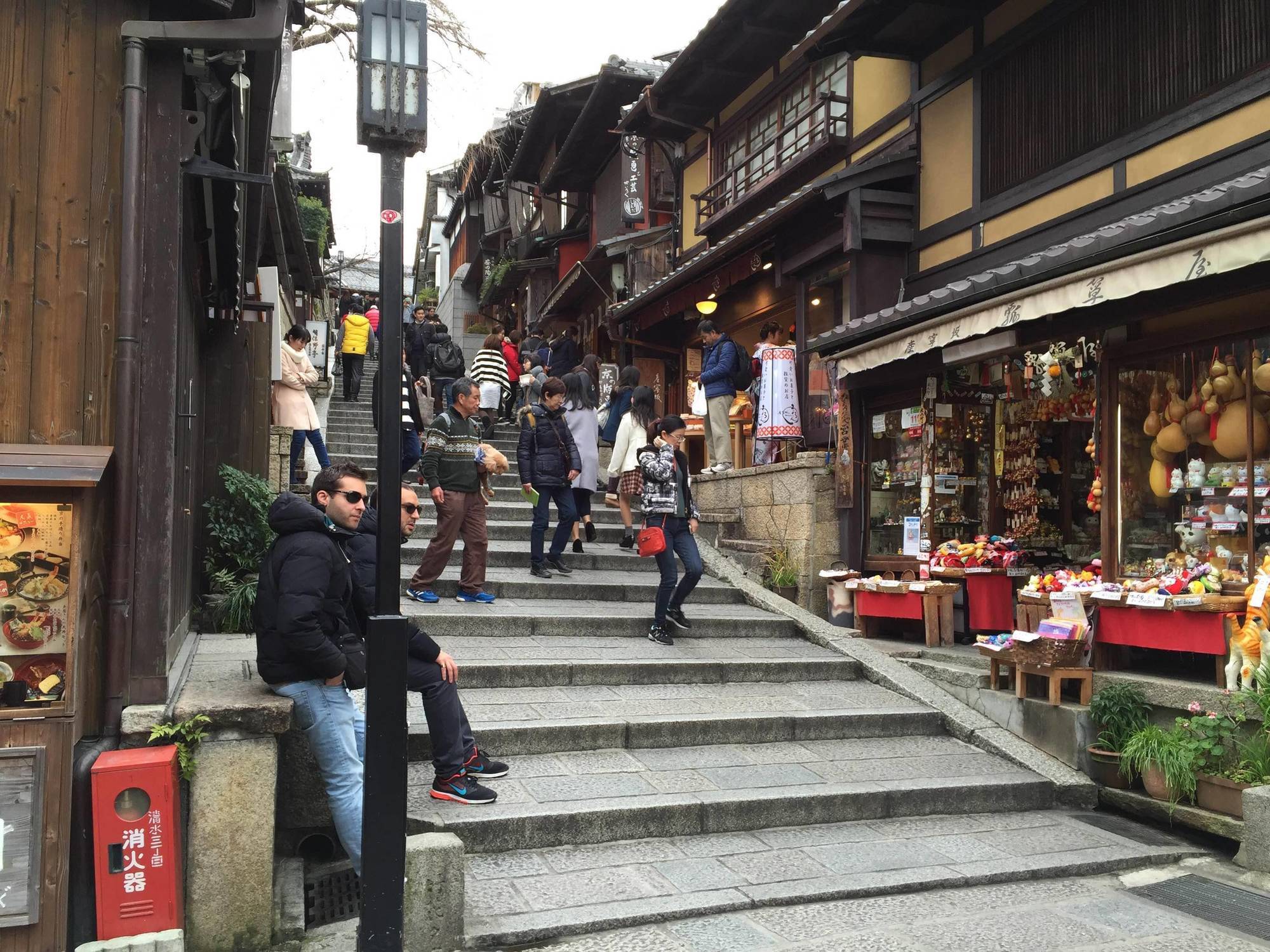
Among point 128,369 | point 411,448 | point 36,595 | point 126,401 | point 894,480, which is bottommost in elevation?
point 36,595

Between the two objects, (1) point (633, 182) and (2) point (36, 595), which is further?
(1) point (633, 182)

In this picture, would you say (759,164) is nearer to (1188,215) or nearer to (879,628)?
(879,628)

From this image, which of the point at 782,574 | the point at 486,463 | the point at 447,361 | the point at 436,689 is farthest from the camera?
the point at 447,361

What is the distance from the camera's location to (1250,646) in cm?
629

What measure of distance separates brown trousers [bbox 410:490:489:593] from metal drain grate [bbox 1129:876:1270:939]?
5.66m

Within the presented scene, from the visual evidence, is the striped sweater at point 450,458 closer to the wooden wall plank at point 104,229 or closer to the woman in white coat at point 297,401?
the woman in white coat at point 297,401

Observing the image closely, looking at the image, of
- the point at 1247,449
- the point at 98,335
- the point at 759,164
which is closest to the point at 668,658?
the point at 1247,449

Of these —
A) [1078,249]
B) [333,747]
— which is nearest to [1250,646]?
[1078,249]

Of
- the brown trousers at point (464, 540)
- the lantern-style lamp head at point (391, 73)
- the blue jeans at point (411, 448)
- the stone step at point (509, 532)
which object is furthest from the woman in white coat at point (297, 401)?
the lantern-style lamp head at point (391, 73)

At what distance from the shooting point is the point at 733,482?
12805 millimetres

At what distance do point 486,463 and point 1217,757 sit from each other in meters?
5.85

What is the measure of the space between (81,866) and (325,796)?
4.22 ft

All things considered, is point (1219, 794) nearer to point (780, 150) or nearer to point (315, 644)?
point (315, 644)

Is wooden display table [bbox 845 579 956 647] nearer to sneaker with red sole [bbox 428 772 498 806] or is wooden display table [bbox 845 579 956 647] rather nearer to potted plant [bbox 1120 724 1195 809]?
potted plant [bbox 1120 724 1195 809]
